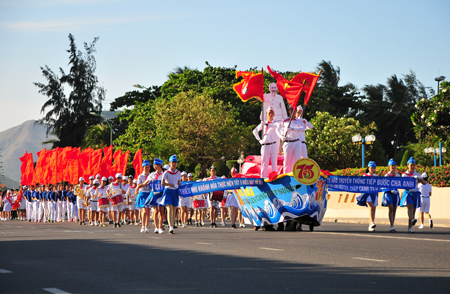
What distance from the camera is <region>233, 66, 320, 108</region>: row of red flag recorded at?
19609 mm

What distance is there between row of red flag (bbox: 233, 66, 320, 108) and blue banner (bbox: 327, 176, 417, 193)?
2661mm

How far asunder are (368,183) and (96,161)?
22.2 metres

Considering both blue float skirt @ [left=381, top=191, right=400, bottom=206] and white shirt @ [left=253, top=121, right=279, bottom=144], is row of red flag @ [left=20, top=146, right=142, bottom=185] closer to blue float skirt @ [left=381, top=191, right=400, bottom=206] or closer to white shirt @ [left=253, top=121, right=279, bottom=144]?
white shirt @ [left=253, top=121, right=279, bottom=144]

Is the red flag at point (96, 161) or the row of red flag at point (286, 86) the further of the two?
the red flag at point (96, 161)

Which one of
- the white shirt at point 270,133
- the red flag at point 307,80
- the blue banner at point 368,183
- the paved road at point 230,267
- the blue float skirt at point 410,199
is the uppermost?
the red flag at point 307,80

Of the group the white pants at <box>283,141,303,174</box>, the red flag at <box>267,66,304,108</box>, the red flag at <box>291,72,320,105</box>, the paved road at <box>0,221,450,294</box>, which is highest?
the red flag at <box>291,72,320,105</box>

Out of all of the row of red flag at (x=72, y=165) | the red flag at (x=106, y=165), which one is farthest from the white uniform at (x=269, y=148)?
the red flag at (x=106, y=165)

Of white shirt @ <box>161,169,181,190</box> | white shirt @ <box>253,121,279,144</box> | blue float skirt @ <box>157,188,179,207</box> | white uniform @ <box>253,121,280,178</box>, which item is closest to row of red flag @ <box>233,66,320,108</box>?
white shirt @ <box>253,121,279,144</box>

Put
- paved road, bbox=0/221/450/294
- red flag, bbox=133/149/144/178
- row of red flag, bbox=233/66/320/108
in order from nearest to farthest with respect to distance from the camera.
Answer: paved road, bbox=0/221/450/294
row of red flag, bbox=233/66/320/108
red flag, bbox=133/149/144/178

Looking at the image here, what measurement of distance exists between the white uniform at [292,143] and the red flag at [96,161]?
2047 cm

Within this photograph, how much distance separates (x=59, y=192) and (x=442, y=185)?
65.9 ft

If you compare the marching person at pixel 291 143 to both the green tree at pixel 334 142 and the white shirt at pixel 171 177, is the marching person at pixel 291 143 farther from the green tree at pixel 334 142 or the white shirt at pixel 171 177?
the green tree at pixel 334 142

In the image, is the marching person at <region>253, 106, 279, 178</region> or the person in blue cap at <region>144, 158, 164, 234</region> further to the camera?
the marching person at <region>253, 106, 279, 178</region>

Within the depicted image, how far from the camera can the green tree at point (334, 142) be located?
48.7 metres
